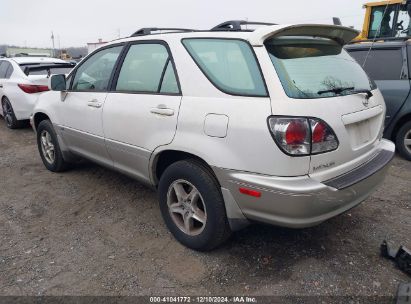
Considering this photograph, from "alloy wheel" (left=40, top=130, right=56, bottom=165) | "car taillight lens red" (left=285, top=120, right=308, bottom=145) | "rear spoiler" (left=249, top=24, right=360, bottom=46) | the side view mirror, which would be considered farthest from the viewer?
"alloy wheel" (left=40, top=130, right=56, bottom=165)

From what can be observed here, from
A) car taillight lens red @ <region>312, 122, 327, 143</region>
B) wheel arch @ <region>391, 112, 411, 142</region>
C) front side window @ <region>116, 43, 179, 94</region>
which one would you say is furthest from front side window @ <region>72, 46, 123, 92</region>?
wheel arch @ <region>391, 112, 411, 142</region>

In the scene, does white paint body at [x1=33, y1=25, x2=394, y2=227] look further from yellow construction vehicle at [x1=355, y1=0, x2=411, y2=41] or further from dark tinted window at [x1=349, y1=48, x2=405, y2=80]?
yellow construction vehicle at [x1=355, y1=0, x2=411, y2=41]

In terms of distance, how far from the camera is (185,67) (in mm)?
2768

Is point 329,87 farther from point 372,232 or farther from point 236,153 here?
point 372,232

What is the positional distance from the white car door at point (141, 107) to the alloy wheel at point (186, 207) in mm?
354

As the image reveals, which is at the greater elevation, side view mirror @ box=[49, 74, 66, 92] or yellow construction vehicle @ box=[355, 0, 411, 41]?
yellow construction vehicle @ box=[355, 0, 411, 41]

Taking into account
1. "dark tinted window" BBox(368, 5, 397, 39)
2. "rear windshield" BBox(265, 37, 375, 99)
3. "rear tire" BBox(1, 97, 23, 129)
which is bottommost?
"rear tire" BBox(1, 97, 23, 129)

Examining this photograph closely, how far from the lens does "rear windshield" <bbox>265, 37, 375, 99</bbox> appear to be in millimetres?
2361

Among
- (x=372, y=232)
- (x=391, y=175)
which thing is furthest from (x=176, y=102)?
(x=391, y=175)

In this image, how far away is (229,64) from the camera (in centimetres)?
257

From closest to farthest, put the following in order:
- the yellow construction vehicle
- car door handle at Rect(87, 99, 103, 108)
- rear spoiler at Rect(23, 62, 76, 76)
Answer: car door handle at Rect(87, 99, 103, 108)
rear spoiler at Rect(23, 62, 76, 76)
the yellow construction vehicle

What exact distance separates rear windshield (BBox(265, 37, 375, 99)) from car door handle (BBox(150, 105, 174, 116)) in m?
0.88

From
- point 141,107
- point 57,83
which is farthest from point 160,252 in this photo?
point 57,83

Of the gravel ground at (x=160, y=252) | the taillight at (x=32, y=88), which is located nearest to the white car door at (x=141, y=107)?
the gravel ground at (x=160, y=252)
